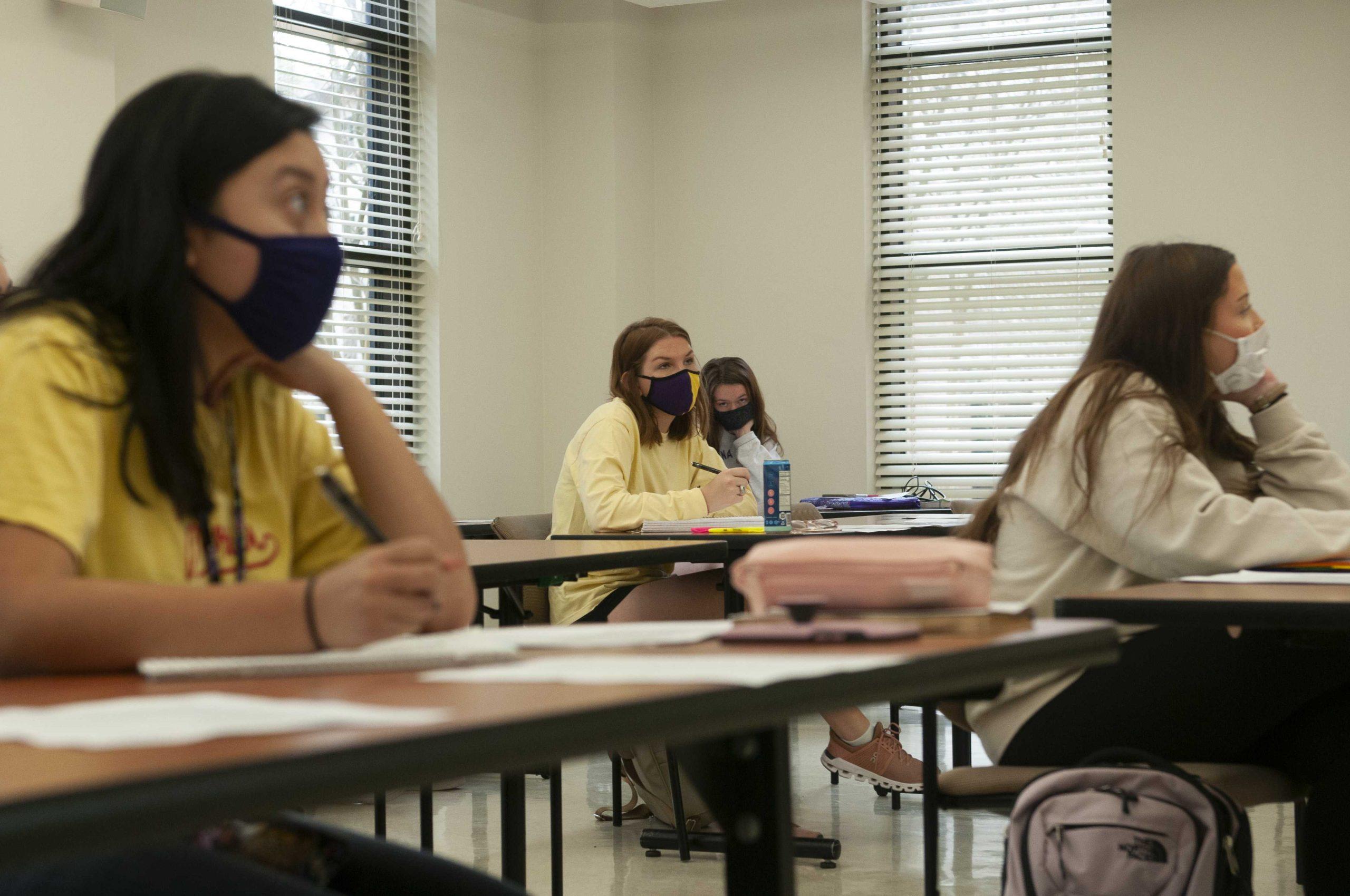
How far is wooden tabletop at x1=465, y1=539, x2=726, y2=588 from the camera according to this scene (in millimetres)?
1880

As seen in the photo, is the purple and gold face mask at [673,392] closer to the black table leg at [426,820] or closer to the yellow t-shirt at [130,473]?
the black table leg at [426,820]

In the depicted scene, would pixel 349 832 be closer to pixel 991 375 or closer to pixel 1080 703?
pixel 1080 703

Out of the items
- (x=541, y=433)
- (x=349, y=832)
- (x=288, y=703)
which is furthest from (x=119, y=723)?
(x=541, y=433)

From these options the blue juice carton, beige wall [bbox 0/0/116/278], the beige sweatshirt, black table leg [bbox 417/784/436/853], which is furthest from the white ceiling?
the beige sweatshirt

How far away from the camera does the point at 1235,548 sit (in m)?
1.83

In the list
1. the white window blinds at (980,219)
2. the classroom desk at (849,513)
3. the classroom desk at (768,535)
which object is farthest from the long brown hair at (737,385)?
the classroom desk at (768,535)

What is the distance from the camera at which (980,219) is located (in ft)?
19.3

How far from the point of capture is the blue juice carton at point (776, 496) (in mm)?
3199

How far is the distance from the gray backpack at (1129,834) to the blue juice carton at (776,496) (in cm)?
155

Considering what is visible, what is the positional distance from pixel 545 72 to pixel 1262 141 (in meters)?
2.98

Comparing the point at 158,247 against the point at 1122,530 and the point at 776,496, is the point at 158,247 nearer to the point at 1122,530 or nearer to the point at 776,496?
the point at 1122,530

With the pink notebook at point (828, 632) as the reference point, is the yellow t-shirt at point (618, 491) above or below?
below

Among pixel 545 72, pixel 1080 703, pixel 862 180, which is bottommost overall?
pixel 1080 703

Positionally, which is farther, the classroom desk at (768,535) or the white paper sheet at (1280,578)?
the classroom desk at (768,535)
